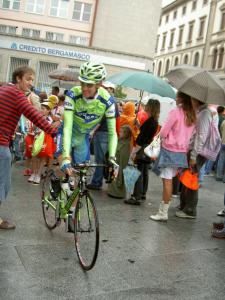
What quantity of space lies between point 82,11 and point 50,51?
29.3 ft

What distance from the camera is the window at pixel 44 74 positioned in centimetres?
3375

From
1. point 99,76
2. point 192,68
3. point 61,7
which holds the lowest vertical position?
point 99,76

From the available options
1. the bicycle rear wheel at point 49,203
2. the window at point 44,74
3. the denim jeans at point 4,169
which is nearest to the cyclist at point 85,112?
the bicycle rear wheel at point 49,203

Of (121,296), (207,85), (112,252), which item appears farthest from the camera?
(207,85)

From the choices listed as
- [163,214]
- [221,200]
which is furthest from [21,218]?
[221,200]

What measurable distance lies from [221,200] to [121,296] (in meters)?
5.25

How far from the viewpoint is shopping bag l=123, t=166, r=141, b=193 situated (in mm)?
6859

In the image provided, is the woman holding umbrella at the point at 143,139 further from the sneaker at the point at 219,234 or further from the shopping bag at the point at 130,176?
the sneaker at the point at 219,234

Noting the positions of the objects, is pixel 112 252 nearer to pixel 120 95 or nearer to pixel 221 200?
pixel 221 200

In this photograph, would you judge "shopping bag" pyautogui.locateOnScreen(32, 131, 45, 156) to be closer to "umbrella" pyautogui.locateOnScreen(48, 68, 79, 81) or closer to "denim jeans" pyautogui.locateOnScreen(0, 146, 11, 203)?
"denim jeans" pyautogui.locateOnScreen(0, 146, 11, 203)

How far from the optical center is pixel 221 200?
27.6 ft

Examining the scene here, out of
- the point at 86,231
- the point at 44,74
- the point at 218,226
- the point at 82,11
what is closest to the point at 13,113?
the point at 86,231

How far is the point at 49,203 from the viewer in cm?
509

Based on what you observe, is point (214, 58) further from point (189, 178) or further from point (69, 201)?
point (69, 201)
